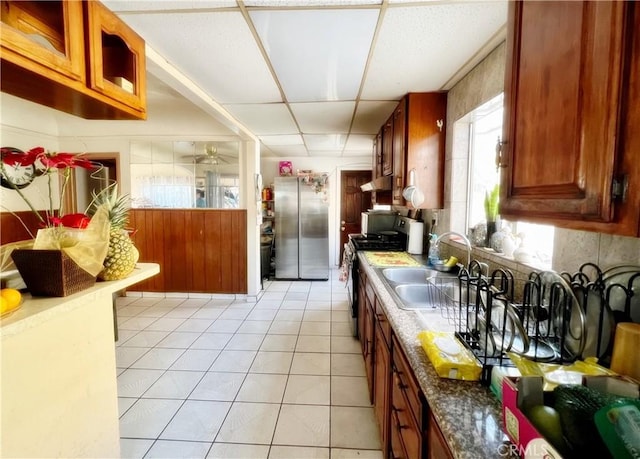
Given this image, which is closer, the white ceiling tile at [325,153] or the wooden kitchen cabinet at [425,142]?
the wooden kitchen cabinet at [425,142]

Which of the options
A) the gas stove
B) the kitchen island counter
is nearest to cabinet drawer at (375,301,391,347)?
the kitchen island counter

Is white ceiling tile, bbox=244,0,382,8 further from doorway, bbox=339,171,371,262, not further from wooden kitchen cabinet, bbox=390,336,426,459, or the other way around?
doorway, bbox=339,171,371,262

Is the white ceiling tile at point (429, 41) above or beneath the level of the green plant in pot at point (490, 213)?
above

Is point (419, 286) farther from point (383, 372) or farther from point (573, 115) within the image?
point (573, 115)

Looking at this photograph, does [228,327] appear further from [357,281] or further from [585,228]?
[585,228]

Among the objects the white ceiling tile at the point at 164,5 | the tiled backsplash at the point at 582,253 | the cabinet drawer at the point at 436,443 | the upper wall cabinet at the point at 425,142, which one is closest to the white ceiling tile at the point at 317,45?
the white ceiling tile at the point at 164,5

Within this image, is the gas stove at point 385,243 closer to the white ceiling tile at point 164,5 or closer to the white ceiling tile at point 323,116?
the white ceiling tile at point 323,116

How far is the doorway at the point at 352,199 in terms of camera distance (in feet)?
18.9

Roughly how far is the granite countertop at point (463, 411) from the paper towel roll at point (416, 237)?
1.86 m

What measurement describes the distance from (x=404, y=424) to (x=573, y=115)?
1.11 metres

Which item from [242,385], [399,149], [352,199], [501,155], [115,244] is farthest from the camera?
[352,199]

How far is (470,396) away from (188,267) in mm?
4026

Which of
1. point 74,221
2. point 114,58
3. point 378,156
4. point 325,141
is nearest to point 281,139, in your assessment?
point 325,141

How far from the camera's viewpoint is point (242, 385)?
219 cm
